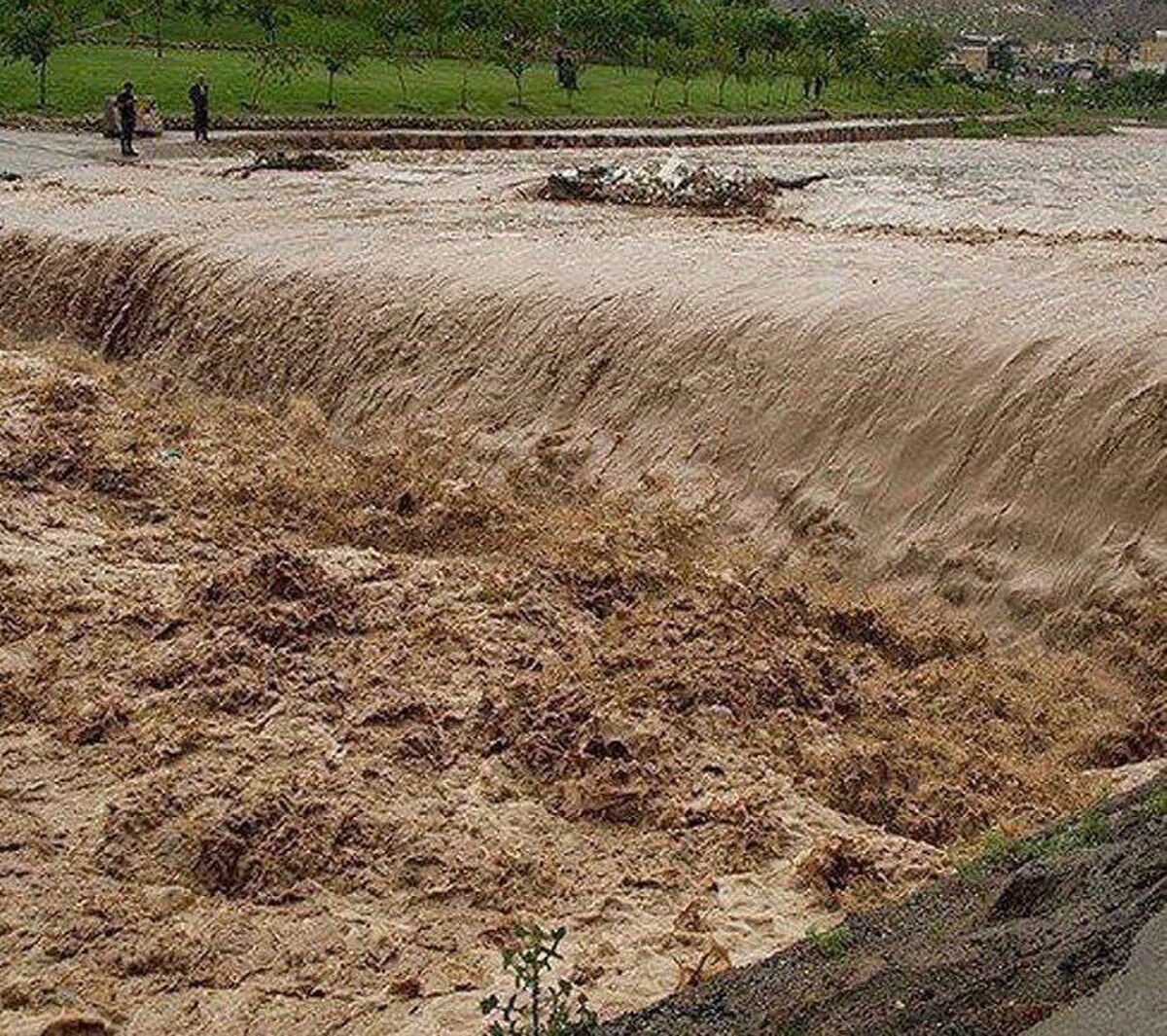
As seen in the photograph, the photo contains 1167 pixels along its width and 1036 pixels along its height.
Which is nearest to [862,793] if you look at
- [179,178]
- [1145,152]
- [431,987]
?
[431,987]

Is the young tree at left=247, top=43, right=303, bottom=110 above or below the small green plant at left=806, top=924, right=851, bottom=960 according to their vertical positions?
above

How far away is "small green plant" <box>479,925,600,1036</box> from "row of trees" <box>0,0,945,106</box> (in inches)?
1362

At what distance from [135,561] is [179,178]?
1578 centimetres

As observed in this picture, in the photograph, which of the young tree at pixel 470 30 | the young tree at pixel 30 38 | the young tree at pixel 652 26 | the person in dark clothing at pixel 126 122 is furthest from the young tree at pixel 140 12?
the person in dark clothing at pixel 126 122

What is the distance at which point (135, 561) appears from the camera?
10.5 m

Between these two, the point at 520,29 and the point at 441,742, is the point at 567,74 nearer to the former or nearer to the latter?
the point at 520,29

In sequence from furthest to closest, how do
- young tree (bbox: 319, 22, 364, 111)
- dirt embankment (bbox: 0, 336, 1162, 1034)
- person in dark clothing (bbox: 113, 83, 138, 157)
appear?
1. young tree (bbox: 319, 22, 364, 111)
2. person in dark clothing (bbox: 113, 83, 138, 157)
3. dirt embankment (bbox: 0, 336, 1162, 1034)

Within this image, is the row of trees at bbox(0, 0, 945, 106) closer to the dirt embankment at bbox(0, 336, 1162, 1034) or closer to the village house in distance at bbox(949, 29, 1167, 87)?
the village house in distance at bbox(949, 29, 1167, 87)

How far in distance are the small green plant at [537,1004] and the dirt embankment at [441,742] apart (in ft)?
0.60

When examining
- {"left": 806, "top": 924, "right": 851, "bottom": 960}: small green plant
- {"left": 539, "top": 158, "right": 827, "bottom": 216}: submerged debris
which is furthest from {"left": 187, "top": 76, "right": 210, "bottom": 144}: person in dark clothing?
{"left": 806, "top": 924, "right": 851, "bottom": 960}: small green plant

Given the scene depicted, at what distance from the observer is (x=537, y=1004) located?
A: 16.2ft

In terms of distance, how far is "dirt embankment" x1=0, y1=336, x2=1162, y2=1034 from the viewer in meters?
6.57

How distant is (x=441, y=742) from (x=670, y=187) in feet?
48.6

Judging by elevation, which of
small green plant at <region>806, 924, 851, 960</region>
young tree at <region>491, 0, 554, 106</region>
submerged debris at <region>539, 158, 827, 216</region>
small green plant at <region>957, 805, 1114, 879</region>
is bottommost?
small green plant at <region>806, 924, 851, 960</region>
